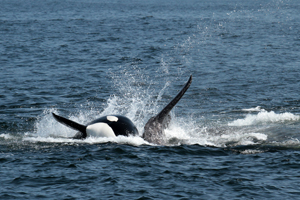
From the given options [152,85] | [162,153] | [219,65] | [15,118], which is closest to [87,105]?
[15,118]

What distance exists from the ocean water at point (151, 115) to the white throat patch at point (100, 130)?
22 centimetres

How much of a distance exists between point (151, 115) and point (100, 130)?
6121mm

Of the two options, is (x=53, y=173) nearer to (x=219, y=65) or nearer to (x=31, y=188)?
(x=31, y=188)

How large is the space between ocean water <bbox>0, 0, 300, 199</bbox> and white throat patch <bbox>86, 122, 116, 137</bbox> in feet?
0.72

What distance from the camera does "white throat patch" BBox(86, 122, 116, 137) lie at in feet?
52.4

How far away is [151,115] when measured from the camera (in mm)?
21797

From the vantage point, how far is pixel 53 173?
43.7 feet

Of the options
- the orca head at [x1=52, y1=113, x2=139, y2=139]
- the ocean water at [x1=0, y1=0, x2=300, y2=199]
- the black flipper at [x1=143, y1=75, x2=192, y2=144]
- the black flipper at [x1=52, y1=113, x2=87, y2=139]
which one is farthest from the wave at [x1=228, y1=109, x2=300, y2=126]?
the black flipper at [x1=52, y1=113, x2=87, y2=139]

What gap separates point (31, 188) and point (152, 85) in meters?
17.7

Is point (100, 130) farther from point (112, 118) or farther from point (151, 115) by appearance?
point (151, 115)

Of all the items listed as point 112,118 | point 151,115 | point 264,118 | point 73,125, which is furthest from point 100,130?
point 264,118

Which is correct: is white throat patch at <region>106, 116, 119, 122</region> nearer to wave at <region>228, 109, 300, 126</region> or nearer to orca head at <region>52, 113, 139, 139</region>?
orca head at <region>52, 113, 139, 139</region>

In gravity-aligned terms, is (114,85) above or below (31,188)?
above

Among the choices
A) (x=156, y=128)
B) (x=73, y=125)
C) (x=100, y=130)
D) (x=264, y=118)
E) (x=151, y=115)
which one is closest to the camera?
(x=73, y=125)
